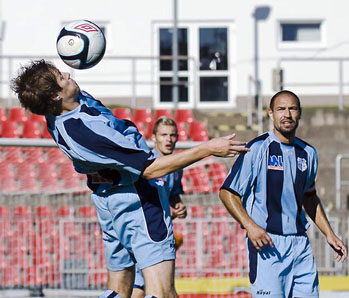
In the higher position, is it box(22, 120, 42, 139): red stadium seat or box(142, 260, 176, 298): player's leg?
box(22, 120, 42, 139): red stadium seat

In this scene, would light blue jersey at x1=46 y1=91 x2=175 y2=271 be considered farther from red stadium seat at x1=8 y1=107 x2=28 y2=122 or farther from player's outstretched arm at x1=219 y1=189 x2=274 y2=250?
red stadium seat at x1=8 y1=107 x2=28 y2=122

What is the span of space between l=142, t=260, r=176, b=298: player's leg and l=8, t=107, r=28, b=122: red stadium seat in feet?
33.6

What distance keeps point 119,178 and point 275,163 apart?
1.15 m

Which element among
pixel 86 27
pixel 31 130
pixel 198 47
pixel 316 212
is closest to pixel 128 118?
pixel 31 130

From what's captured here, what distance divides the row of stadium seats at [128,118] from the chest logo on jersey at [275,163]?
8322 millimetres

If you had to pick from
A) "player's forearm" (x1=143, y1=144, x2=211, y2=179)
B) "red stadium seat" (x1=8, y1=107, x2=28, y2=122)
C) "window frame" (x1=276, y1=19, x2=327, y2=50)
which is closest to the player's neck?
"player's forearm" (x1=143, y1=144, x2=211, y2=179)

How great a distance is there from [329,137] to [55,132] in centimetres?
1072

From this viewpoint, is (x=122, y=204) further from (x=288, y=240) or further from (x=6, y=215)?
(x=6, y=215)

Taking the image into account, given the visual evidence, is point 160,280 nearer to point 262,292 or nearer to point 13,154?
point 262,292

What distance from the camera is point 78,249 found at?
10242mm

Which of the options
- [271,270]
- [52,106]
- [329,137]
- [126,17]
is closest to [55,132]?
[52,106]

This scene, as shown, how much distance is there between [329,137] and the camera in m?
15.6

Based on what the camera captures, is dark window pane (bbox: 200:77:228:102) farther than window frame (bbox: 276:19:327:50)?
No

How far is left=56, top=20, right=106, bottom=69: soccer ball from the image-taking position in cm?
570
